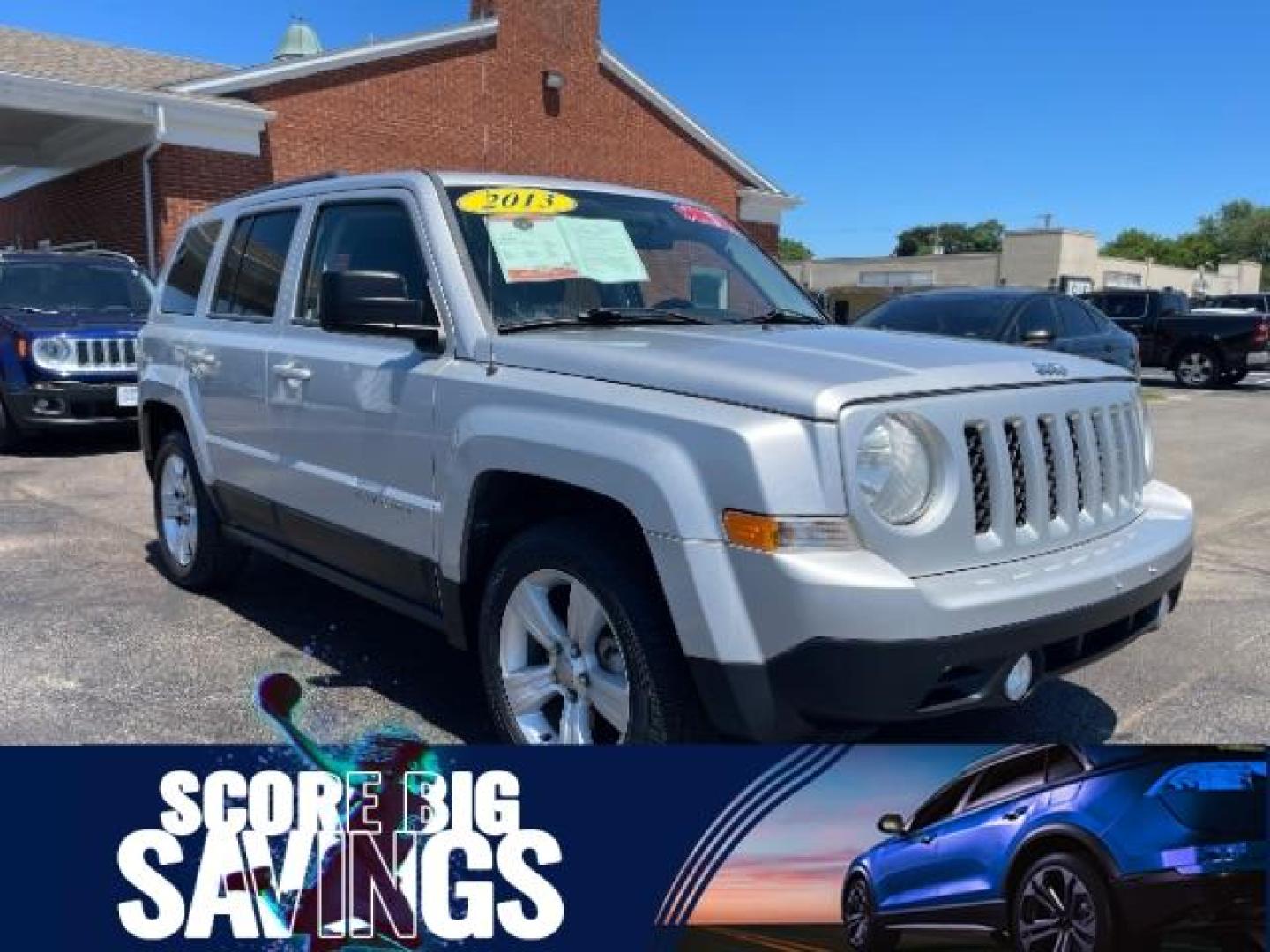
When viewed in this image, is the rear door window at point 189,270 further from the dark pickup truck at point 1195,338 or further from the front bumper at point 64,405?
the dark pickup truck at point 1195,338

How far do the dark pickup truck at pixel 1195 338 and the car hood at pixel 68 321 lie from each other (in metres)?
17.0

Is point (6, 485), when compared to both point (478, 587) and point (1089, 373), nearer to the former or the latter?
point (478, 587)

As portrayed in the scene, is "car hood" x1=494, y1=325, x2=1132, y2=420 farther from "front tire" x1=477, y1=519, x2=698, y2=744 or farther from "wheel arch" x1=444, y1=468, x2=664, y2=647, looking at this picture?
"front tire" x1=477, y1=519, x2=698, y2=744

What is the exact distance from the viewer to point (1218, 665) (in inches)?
181

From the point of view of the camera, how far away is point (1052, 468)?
9.72ft

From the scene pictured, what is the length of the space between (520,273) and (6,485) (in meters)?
6.72

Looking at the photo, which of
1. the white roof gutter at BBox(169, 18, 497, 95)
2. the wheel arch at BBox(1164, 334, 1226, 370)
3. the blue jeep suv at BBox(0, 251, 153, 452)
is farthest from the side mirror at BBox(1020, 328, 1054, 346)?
the wheel arch at BBox(1164, 334, 1226, 370)

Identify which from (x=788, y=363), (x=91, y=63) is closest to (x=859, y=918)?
(x=788, y=363)

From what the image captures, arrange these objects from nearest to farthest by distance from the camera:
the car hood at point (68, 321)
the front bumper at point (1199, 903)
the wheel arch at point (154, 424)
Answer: the front bumper at point (1199, 903)
the wheel arch at point (154, 424)
the car hood at point (68, 321)

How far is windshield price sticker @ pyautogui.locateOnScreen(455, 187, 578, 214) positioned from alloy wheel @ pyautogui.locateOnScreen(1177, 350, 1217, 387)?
62.9 feet

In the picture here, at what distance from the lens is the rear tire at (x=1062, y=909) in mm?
1881

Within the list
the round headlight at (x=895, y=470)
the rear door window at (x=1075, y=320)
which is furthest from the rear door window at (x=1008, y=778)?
the rear door window at (x=1075, y=320)

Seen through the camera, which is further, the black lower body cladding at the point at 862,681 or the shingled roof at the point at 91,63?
the shingled roof at the point at 91,63

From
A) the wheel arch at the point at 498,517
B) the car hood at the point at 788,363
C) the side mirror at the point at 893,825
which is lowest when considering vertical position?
the side mirror at the point at 893,825
